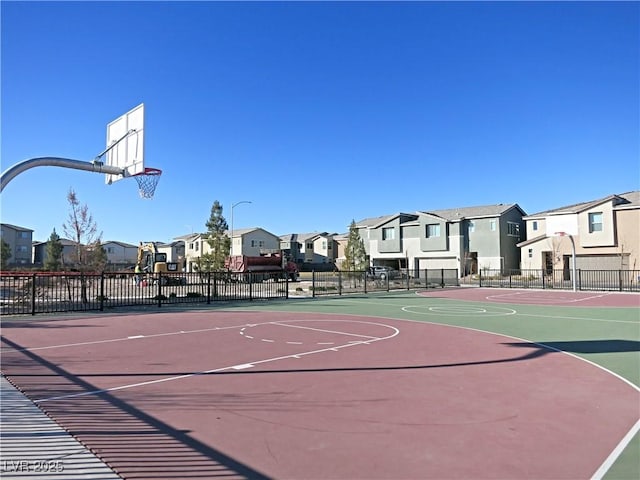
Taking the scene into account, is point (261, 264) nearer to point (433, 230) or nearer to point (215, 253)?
point (215, 253)

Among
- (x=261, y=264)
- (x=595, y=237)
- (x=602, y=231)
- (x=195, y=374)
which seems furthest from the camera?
(x=261, y=264)

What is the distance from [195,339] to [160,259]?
30725 mm

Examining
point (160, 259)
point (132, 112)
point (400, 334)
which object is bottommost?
point (400, 334)

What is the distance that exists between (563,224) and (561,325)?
101 feet

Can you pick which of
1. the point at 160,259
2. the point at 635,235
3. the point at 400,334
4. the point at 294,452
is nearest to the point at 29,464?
the point at 294,452

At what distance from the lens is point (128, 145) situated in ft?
34.5

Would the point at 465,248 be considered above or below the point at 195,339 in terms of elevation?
above

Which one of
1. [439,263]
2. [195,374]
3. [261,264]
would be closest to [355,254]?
[261,264]

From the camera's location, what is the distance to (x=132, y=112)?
422 inches

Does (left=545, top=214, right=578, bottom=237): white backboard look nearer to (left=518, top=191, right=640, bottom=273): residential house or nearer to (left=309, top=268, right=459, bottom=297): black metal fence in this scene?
(left=518, top=191, right=640, bottom=273): residential house

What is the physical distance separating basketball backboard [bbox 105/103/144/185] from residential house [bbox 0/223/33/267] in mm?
78052

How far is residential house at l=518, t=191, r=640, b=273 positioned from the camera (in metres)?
37.4

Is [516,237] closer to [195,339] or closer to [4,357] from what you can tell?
[195,339]

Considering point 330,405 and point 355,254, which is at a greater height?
point 355,254
